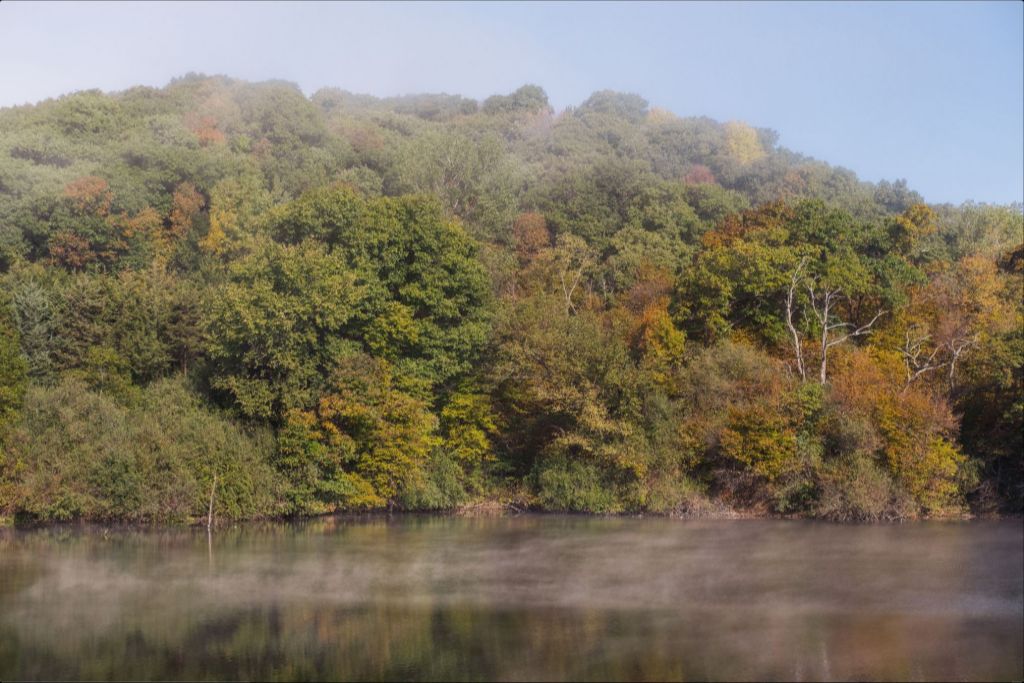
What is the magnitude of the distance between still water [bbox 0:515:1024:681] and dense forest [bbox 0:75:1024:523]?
2.78 m

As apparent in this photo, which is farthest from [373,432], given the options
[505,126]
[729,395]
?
[505,126]

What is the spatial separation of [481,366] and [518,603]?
19.9 meters

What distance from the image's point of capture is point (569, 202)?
61250mm

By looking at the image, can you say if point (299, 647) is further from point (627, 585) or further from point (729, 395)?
point (729, 395)

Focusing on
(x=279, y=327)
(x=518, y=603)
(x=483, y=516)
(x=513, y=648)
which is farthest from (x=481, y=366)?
(x=513, y=648)

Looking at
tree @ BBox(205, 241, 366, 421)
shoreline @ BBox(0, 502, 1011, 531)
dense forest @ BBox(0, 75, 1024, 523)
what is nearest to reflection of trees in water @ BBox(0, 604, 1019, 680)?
shoreline @ BBox(0, 502, 1011, 531)

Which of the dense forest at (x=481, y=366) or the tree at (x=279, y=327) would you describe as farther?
the tree at (x=279, y=327)

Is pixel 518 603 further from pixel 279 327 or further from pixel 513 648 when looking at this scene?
pixel 279 327

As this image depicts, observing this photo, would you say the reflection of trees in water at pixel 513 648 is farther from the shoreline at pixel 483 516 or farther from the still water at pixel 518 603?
the shoreline at pixel 483 516

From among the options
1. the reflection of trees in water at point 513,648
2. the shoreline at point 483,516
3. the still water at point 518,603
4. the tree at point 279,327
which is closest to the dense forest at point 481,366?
the tree at point 279,327

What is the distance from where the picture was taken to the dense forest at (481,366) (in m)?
38.3

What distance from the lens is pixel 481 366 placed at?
44.1 m

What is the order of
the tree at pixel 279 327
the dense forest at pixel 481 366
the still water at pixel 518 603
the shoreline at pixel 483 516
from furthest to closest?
the tree at pixel 279 327, the dense forest at pixel 481 366, the shoreline at pixel 483 516, the still water at pixel 518 603

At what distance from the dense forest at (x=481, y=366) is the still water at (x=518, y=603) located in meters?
2.78
